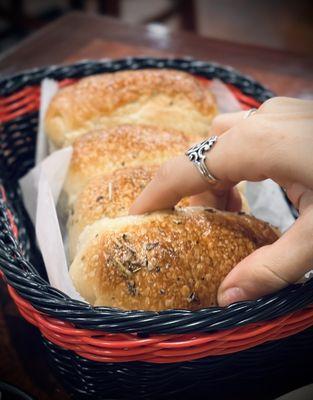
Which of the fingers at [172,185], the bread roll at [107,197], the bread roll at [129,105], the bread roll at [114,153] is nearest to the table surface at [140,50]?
the bread roll at [129,105]

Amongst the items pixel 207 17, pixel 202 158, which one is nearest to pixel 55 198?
pixel 202 158

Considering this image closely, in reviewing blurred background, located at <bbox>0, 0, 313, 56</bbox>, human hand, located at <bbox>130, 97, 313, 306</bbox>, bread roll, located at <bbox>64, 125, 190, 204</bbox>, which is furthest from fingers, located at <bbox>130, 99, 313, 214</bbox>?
blurred background, located at <bbox>0, 0, 313, 56</bbox>

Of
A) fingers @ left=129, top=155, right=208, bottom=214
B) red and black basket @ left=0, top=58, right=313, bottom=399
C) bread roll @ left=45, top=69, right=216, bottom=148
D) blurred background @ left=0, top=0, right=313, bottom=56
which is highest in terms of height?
blurred background @ left=0, top=0, right=313, bottom=56

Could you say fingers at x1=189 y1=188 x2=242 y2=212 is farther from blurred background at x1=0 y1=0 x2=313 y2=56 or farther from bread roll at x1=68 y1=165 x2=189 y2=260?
blurred background at x1=0 y1=0 x2=313 y2=56

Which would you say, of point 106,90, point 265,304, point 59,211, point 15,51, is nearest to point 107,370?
point 265,304

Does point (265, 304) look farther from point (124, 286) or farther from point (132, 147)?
point (132, 147)

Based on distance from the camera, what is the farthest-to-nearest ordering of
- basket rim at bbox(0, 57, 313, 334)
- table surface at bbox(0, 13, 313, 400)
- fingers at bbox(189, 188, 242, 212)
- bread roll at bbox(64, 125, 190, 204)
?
1. table surface at bbox(0, 13, 313, 400)
2. bread roll at bbox(64, 125, 190, 204)
3. fingers at bbox(189, 188, 242, 212)
4. basket rim at bbox(0, 57, 313, 334)

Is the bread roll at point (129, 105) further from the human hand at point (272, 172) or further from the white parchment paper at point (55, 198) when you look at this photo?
the human hand at point (272, 172)
